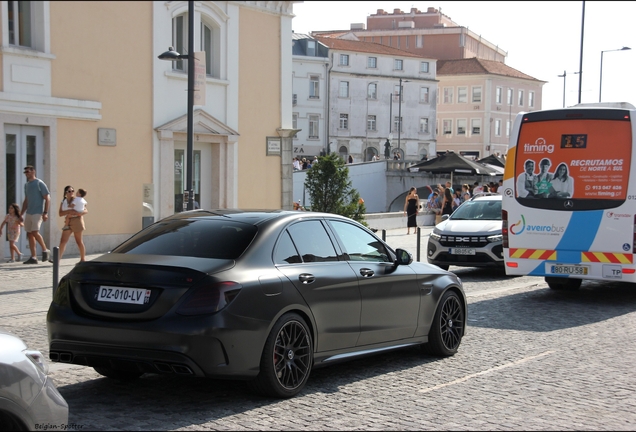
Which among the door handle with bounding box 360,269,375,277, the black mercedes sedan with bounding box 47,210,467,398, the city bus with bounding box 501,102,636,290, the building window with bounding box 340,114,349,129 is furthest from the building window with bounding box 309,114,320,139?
the door handle with bounding box 360,269,375,277

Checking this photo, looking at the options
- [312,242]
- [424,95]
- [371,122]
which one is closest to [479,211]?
[312,242]

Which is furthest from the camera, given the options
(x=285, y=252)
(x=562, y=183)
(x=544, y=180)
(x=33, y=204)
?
(x=33, y=204)

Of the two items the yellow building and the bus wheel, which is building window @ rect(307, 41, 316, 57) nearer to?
the yellow building

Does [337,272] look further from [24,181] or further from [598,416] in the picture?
[24,181]

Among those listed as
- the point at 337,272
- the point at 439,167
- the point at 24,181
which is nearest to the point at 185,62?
the point at 24,181

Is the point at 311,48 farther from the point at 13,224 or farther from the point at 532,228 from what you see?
the point at 532,228

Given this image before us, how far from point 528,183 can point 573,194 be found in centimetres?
80

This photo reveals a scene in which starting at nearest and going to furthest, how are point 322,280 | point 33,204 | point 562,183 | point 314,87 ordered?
point 322,280 < point 562,183 < point 33,204 < point 314,87

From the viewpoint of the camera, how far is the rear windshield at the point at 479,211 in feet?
63.2

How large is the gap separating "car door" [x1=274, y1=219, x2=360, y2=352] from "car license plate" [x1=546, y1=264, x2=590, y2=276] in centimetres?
719

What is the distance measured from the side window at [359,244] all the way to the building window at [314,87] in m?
79.8

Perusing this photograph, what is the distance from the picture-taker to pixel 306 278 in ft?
23.8

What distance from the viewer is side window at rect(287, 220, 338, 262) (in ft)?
24.7

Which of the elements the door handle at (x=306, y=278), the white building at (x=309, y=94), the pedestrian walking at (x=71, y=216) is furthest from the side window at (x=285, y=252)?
the white building at (x=309, y=94)
